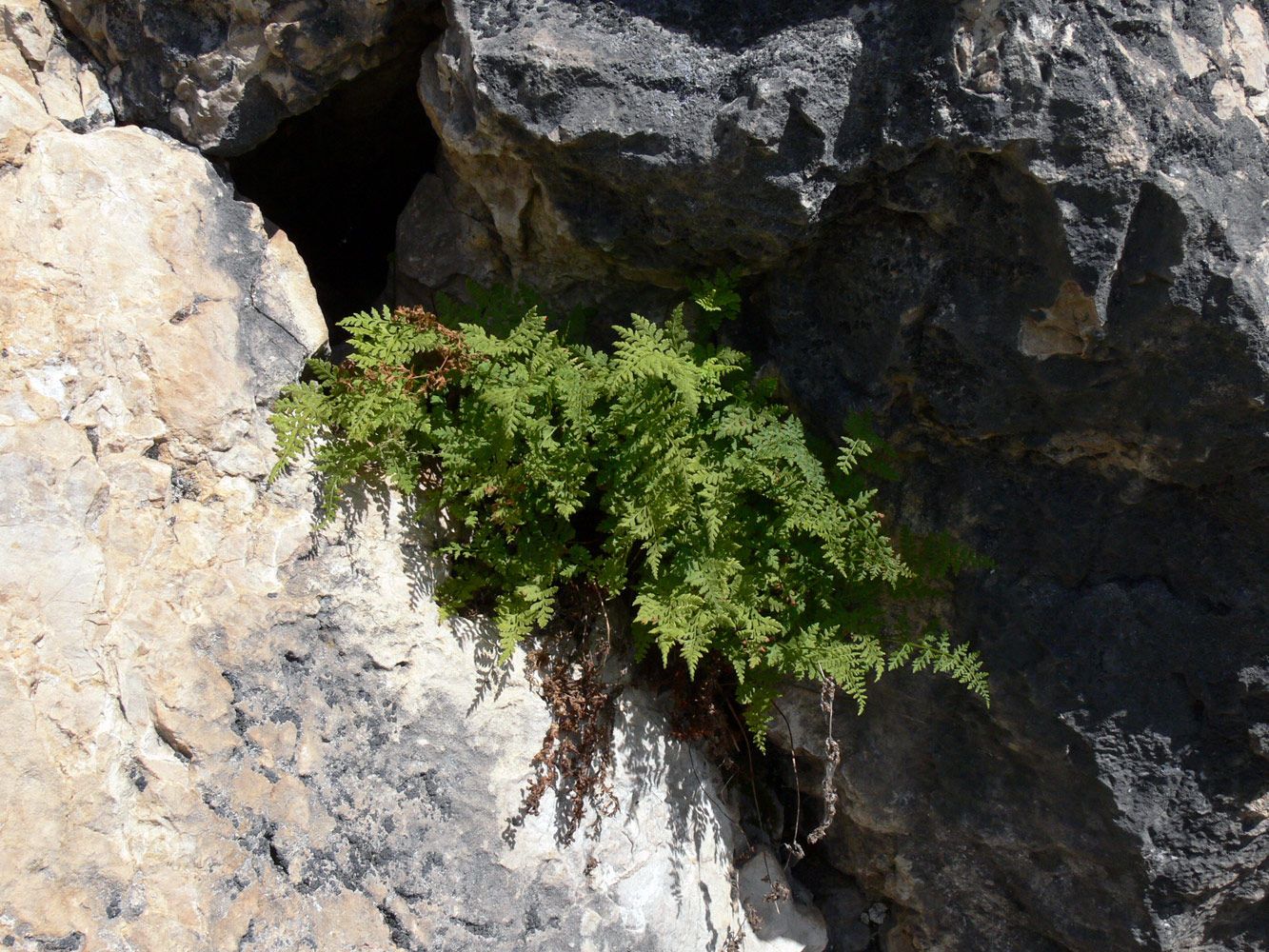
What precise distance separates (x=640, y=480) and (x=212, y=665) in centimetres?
187

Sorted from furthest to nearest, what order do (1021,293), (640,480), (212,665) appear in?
(640,480) → (1021,293) → (212,665)

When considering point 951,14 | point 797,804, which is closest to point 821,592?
point 797,804

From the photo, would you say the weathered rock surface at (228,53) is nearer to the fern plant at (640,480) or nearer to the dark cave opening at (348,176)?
the dark cave opening at (348,176)

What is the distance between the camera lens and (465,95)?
13.2 feet

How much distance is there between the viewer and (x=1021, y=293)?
3648 millimetres

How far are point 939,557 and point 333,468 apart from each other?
276cm

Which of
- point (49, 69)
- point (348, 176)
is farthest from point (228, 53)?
point (348, 176)

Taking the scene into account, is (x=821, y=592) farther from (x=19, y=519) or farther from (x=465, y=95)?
(x=19, y=519)

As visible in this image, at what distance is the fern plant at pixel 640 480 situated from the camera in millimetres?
3770

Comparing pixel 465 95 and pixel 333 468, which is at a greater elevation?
pixel 465 95

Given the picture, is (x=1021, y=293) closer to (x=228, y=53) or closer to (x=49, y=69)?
(x=228, y=53)

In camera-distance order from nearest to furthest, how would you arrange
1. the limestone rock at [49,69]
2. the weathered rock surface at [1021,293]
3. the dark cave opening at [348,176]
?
the weathered rock surface at [1021,293]
the limestone rock at [49,69]
the dark cave opening at [348,176]

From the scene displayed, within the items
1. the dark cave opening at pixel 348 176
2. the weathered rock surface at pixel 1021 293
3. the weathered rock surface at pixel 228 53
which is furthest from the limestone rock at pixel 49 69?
the weathered rock surface at pixel 1021 293

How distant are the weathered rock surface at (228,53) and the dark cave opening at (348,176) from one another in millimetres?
407
